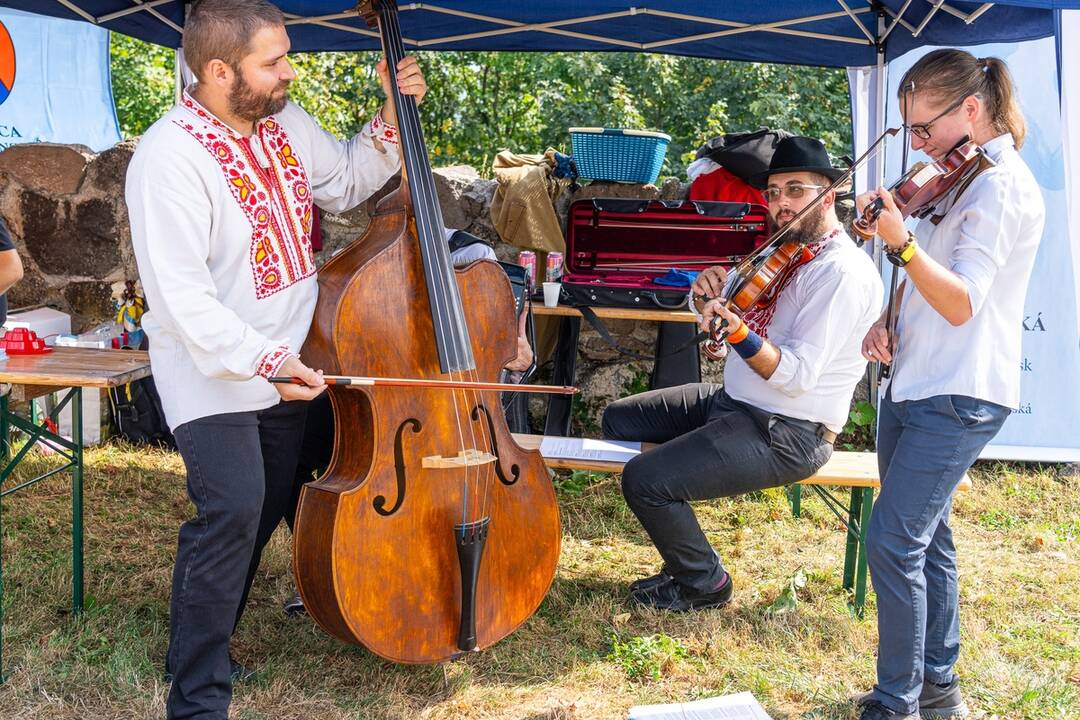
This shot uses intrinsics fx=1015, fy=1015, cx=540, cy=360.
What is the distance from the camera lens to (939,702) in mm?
2562

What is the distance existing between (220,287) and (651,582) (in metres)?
1.72

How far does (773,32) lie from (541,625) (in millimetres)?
2593

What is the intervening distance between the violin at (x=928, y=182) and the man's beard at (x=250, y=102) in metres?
1.30

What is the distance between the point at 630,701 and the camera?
8.66ft

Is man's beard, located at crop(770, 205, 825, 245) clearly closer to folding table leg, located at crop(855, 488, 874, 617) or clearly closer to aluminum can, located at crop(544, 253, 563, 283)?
folding table leg, located at crop(855, 488, 874, 617)

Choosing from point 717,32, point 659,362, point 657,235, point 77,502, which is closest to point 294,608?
point 77,502

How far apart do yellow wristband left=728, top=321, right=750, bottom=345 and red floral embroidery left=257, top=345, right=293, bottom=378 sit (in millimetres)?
1221

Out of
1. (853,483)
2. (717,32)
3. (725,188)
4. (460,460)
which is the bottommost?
(853,483)

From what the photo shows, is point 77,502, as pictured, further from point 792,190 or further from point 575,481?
point 792,190

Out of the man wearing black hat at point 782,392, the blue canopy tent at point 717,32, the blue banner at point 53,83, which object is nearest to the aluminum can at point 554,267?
the blue canopy tent at point 717,32

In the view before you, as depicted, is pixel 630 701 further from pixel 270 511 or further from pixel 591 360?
pixel 591 360

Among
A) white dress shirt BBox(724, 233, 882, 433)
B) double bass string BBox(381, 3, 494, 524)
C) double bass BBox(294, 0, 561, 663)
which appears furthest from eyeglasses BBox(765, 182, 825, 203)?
double bass string BBox(381, 3, 494, 524)

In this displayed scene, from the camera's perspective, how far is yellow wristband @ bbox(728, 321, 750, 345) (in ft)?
8.95

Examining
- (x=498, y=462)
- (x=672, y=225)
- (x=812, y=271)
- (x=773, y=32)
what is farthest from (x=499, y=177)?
(x=498, y=462)
